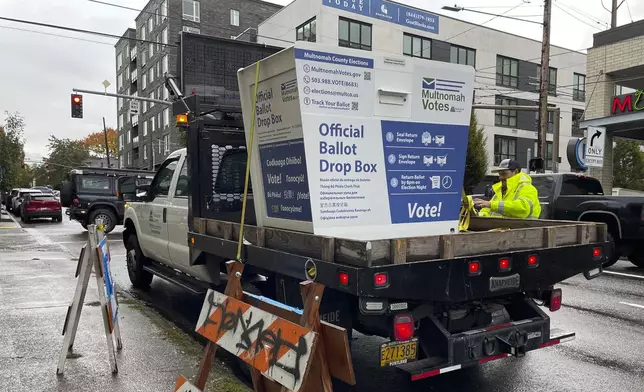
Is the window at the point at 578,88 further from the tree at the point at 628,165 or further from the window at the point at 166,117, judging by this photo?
the window at the point at 166,117

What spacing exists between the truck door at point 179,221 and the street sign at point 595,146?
13830 millimetres

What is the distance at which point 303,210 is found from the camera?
381cm

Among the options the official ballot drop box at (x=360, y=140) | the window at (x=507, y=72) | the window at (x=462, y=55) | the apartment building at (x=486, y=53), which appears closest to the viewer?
the official ballot drop box at (x=360, y=140)

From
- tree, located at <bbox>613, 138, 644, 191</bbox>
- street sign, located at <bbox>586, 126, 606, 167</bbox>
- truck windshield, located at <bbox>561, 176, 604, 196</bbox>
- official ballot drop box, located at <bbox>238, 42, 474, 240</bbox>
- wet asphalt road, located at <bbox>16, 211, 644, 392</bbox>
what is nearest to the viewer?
official ballot drop box, located at <bbox>238, 42, 474, 240</bbox>

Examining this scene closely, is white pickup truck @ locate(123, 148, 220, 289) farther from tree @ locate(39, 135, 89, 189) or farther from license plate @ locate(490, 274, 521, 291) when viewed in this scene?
tree @ locate(39, 135, 89, 189)

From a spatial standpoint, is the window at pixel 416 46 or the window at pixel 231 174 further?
the window at pixel 416 46

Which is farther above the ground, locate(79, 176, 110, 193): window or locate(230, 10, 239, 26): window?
locate(230, 10, 239, 26): window

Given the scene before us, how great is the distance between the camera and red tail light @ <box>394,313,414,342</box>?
3.48 m

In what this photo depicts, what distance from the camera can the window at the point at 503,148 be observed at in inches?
1565

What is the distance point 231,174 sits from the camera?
570 cm

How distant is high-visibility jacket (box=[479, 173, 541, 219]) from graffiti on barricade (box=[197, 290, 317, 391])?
139 inches

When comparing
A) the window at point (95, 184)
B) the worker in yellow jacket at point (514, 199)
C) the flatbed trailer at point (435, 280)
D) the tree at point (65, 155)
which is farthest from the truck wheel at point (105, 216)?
the tree at point (65, 155)

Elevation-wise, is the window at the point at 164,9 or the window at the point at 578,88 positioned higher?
the window at the point at 164,9

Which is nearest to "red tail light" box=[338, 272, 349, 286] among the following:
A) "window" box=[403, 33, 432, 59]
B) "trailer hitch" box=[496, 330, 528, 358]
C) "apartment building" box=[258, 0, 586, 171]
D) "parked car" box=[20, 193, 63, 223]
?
"trailer hitch" box=[496, 330, 528, 358]
